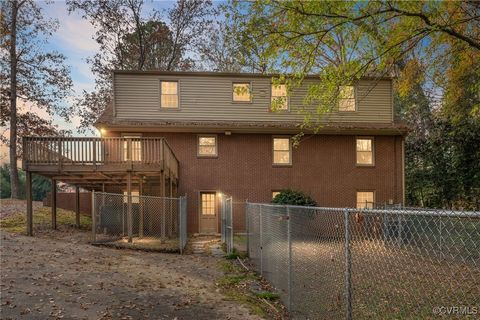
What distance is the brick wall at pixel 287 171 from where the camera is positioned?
1952 centimetres

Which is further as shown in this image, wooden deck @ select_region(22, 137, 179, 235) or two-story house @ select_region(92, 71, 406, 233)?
two-story house @ select_region(92, 71, 406, 233)

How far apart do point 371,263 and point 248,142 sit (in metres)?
16.1

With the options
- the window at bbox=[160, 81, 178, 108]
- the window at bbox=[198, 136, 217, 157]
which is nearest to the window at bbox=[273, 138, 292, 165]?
the window at bbox=[198, 136, 217, 157]

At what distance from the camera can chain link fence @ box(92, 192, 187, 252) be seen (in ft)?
42.9

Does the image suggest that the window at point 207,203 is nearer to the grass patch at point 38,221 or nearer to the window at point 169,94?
the window at point 169,94

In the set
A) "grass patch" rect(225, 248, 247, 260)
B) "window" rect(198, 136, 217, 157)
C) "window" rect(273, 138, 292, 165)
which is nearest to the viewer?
"grass patch" rect(225, 248, 247, 260)

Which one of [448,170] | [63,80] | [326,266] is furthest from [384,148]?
[63,80]

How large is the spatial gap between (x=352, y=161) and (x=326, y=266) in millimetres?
16639

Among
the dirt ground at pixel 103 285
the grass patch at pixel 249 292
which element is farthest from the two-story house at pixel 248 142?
the grass patch at pixel 249 292

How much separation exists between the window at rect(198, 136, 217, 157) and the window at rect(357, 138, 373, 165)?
791cm

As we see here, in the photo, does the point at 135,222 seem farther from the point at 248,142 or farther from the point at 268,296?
the point at 268,296

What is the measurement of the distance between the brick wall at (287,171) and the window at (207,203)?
0.36m

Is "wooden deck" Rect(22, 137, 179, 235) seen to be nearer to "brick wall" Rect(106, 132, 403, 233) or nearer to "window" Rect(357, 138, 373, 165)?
"brick wall" Rect(106, 132, 403, 233)

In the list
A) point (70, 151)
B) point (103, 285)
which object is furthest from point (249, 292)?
point (70, 151)
